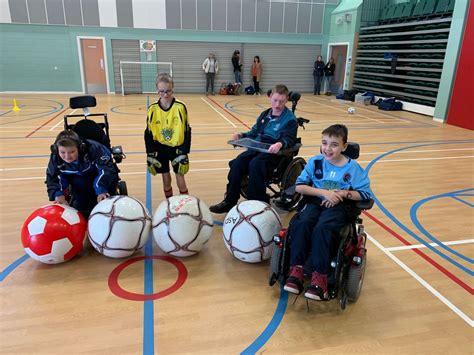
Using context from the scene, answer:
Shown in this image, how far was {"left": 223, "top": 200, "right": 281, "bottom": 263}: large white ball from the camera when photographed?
2.67 m

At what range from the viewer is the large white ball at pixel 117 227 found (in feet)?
8.69

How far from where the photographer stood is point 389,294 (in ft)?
8.25

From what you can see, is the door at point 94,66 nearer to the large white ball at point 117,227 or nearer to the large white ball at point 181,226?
the large white ball at point 117,227

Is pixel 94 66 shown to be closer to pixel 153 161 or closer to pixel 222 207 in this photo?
pixel 153 161

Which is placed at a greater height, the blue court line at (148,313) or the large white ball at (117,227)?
the large white ball at (117,227)

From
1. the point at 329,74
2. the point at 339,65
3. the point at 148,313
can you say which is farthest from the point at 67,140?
the point at 339,65

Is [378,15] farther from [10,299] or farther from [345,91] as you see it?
[10,299]

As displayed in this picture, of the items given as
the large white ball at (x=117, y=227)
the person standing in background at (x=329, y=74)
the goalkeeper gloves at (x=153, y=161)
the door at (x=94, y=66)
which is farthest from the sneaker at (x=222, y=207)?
the person standing in background at (x=329, y=74)

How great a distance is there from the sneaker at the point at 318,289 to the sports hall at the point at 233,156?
0.20 meters

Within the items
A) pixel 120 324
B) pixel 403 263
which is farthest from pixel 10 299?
pixel 403 263

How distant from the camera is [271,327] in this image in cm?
216

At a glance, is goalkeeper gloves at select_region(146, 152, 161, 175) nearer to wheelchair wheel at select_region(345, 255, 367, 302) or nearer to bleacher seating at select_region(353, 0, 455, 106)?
wheelchair wheel at select_region(345, 255, 367, 302)

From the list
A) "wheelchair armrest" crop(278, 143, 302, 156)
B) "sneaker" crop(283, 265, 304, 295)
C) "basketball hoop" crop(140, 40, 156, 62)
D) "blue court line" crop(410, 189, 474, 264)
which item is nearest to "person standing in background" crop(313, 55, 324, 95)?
"basketball hoop" crop(140, 40, 156, 62)

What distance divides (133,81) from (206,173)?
10506 millimetres
